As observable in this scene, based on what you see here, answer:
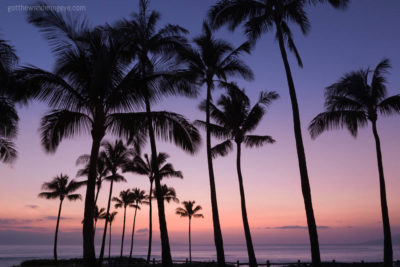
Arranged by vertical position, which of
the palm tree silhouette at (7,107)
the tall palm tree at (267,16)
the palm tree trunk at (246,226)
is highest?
the tall palm tree at (267,16)

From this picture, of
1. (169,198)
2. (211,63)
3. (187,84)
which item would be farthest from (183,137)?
(169,198)

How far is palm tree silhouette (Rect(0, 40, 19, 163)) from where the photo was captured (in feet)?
30.6

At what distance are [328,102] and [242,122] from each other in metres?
6.08

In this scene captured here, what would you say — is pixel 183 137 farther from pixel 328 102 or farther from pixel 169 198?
pixel 169 198

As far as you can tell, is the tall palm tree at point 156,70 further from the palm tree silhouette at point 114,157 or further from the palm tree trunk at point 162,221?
the palm tree silhouette at point 114,157

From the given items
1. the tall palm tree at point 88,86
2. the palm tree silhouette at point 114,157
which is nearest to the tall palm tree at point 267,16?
the tall palm tree at point 88,86

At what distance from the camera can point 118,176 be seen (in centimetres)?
3425

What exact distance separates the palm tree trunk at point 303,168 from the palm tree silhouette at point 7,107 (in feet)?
31.6

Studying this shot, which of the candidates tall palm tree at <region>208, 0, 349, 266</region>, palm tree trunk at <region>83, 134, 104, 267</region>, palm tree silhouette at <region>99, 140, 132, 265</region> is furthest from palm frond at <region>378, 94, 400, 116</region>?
palm tree silhouette at <region>99, 140, 132, 265</region>

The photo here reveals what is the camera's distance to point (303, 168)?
11.5m

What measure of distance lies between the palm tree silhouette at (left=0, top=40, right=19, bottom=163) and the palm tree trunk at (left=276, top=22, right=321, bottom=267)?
31.6 ft

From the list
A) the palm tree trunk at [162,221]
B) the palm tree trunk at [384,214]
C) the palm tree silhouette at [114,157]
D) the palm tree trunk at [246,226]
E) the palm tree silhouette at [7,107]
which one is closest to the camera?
the palm tree silhouette at [7,107]

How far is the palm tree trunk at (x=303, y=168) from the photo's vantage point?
1062cm

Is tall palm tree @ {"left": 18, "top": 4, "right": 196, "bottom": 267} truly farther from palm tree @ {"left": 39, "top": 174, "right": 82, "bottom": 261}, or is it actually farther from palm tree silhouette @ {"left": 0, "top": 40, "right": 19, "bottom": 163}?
palm tree @ {"left": 39, "top": 174, "right": 82, "bottom": 261}
